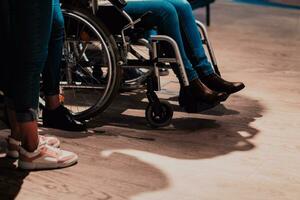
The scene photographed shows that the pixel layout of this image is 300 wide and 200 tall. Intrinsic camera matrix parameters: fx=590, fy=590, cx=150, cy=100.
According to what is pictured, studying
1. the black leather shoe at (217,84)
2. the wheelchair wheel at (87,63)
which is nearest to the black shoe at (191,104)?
the black leather shoe at (217,84)

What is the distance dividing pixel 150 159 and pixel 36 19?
0.69m

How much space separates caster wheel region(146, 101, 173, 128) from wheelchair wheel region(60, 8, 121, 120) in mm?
179

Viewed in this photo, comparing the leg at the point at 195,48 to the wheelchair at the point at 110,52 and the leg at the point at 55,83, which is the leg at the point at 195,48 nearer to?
the wheelchair at the point at 110,52

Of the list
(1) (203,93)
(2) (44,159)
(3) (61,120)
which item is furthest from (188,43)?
(2) (44,159)

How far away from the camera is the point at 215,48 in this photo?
4219 mm

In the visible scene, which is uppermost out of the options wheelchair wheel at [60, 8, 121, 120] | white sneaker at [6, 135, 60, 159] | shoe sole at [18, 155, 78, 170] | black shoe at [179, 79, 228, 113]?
wheelchair wheel at [60, 8, 121, 120]

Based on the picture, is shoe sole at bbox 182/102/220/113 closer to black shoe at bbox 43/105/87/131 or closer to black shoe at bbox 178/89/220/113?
black shoe at bbox 178/89/220/113

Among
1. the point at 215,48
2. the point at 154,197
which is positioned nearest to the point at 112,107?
the point at 154,197

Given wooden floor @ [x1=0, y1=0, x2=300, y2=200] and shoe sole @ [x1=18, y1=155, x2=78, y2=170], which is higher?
shoe sole @ [x1=18, y1=155, x2=78, y2=170]

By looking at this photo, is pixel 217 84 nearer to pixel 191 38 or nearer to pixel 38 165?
pixel 191 38

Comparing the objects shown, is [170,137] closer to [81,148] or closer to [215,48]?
[81,148]

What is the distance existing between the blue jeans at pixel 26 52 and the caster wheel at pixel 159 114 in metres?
0.70

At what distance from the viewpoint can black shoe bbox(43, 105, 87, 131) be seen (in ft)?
7.74

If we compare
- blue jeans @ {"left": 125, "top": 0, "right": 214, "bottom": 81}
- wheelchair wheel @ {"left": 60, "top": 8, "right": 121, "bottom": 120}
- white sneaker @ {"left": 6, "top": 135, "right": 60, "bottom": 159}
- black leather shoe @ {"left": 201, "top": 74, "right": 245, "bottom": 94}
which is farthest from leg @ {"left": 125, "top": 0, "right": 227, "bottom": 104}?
white sneaker @ {"left": 6, "top": 135, "right": 60, "bottom": 159}
